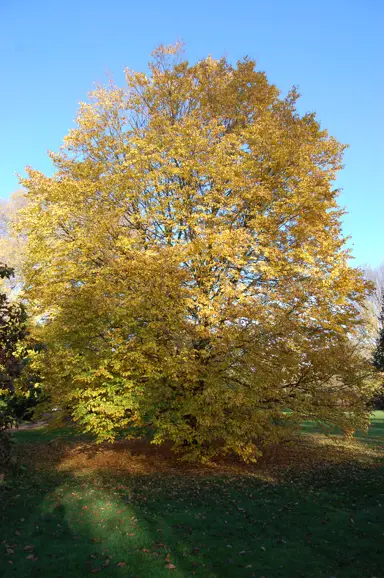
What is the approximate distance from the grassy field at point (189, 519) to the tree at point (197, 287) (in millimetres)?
1388

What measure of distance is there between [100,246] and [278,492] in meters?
9.27

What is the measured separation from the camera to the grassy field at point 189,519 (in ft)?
20.8

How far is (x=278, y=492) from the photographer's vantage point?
10.6 m

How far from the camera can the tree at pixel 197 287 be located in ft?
37.7

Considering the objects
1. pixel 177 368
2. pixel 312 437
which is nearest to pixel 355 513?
pixel 177 368

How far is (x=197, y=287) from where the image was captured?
41.6ft

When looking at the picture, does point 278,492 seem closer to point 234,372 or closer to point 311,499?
point 311,499

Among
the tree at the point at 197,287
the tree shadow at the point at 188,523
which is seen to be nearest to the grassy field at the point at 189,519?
the tree shadow at the point at 188,523

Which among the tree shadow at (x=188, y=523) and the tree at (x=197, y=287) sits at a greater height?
the tree at (x=197, y=287)

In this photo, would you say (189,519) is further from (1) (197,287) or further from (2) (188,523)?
(1) (197,287)

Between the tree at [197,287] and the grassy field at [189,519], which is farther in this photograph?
the tree at [197,287]

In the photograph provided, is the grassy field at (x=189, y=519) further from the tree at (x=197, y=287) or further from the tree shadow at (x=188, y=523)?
the tree at (x=197, y=287)

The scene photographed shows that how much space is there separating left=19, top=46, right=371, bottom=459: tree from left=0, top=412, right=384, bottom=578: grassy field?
1388 mm

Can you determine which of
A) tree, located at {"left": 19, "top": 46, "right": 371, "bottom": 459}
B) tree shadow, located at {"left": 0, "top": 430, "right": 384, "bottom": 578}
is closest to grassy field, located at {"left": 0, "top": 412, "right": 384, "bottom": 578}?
tree shadow, located at {"left": 0, "top": 430, "right": 384, "bottom": 578}
